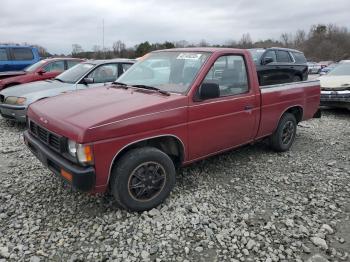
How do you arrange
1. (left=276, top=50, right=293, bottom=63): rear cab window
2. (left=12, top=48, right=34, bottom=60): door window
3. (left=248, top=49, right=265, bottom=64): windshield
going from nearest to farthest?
(left=248, top=49, right=265, bottom=64): windshield → (left=276, top=50, right=293, bottom=63): rear cab window → (left=12, top=48, right=34, bottom=60): door window

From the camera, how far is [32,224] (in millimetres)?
3406

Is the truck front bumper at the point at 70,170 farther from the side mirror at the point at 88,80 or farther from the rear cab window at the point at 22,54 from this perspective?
the rear cab window at the point at 22,54

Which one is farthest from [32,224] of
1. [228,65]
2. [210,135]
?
[228,65]

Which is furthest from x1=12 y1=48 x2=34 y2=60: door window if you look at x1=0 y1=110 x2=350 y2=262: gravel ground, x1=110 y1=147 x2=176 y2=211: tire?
x1=110 y1=147 x2=176 y2=211: tire

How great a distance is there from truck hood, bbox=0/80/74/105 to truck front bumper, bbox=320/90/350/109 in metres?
6.97

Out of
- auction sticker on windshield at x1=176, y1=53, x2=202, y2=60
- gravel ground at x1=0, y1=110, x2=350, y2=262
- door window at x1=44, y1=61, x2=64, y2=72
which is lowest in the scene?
gravel ground at x1=0, y1=110, x2=350, y2=262

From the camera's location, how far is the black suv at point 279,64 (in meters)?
10.0

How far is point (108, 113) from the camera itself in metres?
3.33

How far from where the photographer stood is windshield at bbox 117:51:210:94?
404cm

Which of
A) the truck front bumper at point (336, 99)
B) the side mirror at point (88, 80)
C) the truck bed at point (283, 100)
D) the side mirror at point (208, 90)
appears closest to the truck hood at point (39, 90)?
the side mirror at point (88, 80)

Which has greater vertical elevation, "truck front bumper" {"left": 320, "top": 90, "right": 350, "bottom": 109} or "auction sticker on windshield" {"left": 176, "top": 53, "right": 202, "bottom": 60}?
"auction sticker on windshield" {"left": 176, "top": 53, "right": 202, "bottom": 60}

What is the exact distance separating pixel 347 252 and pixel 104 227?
2.42 meters

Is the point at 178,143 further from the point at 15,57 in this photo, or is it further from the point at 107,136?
the point at 15,57

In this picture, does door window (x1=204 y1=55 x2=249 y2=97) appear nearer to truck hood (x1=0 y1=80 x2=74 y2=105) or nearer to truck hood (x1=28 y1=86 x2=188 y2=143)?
truck hood (x1=28 y1=86 x2=188 y2=143)
